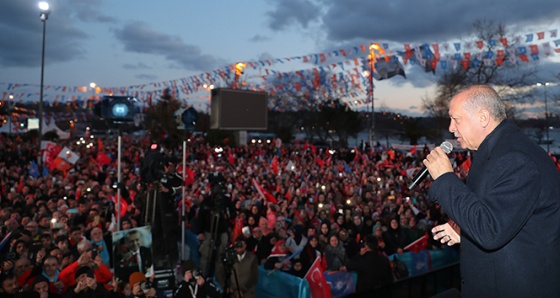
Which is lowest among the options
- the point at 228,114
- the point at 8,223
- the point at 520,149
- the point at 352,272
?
the point at 352,272

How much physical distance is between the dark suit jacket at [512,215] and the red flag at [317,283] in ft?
15.2

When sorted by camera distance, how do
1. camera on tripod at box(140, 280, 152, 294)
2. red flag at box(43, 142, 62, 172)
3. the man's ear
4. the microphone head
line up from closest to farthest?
the man's ear, the microphone head, camera on tripod at box(140, 280, 152, 294), red flag at box(43, 142, 62, 172)

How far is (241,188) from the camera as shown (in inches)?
567

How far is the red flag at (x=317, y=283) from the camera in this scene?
244 inches

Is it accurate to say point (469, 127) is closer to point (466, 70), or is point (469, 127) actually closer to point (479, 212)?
point (479, 212)

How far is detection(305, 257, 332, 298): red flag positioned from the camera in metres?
6.21

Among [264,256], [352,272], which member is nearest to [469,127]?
[352,272]

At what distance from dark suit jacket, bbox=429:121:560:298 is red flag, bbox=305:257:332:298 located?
182 inches

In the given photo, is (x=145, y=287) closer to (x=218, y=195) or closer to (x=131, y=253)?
(x=131, y=253)

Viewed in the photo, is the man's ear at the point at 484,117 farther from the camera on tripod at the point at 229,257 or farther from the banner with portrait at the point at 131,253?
the banner with portrait at the point at 131,253

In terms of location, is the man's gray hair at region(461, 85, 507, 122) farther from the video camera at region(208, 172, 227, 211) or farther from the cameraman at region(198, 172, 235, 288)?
the video camera at region(208, 172, 227, 211)

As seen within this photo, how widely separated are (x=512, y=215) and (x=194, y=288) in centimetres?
527

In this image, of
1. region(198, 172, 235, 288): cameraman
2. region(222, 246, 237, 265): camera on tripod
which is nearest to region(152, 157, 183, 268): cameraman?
region(198, 172, 235, 288): cameraman

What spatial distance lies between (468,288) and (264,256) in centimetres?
647
